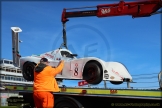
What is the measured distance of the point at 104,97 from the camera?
5922 millimetres

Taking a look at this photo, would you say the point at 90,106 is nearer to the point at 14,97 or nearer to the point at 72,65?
the point at 14,97

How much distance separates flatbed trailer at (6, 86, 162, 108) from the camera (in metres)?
5.36

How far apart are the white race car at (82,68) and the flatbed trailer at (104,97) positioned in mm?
2346

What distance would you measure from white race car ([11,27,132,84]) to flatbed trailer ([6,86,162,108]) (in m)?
2.35

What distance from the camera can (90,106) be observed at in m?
6.40

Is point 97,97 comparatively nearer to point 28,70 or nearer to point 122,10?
point 28,70

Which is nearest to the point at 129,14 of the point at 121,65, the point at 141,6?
the point at 141,6

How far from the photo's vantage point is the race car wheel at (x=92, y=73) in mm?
8820

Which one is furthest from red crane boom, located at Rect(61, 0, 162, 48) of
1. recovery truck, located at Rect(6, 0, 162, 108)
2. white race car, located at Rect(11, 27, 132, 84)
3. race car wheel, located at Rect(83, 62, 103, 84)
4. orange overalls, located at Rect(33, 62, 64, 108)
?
orange overalls, located at Rect(33, 62, 64, 108)

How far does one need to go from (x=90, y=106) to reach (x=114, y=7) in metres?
4.89

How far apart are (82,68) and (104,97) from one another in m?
3.24

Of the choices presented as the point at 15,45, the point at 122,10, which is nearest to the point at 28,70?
the point at 15,45

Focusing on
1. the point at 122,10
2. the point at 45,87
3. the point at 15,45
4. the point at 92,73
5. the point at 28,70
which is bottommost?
the point at 45,87

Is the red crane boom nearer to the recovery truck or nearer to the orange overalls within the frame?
the recovery truck
